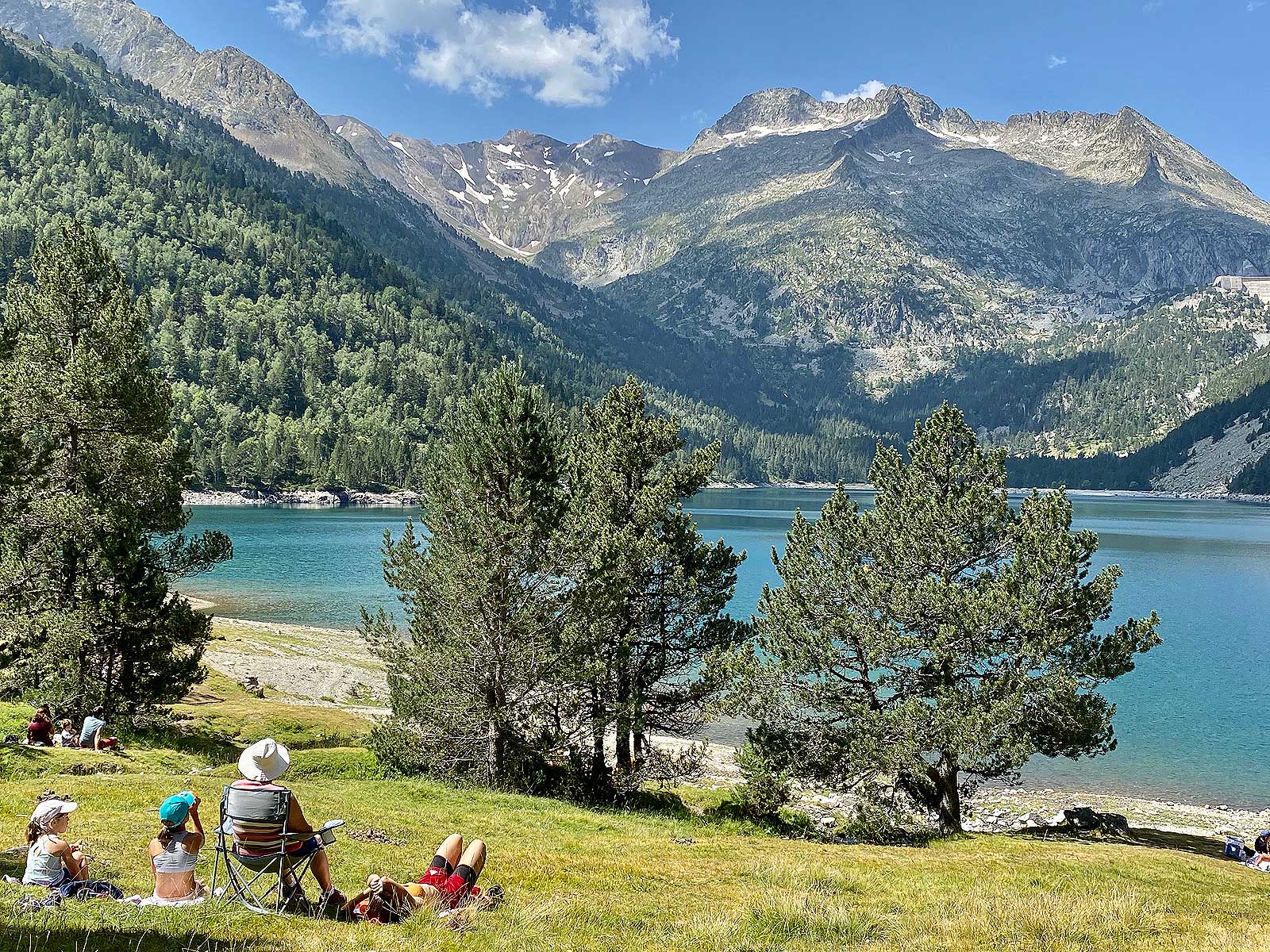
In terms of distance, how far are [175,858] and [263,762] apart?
180 cm

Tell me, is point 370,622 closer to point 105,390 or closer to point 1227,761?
point 105,390

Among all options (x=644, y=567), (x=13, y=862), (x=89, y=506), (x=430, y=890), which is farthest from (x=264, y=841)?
(x=89, y=506)

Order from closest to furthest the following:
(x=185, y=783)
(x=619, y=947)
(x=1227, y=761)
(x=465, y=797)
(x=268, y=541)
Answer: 1. (x=619, y=947)
2. (x=185, y=783)
3. (x=465, y=797)
4. (x=1227, y=761)
5. (x=268, y=541)

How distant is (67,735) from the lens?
971 inches

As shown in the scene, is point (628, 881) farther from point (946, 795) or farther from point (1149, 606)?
point (1149, 606)

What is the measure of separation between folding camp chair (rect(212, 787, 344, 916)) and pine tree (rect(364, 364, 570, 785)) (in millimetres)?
15116

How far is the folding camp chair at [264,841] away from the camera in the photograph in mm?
9812

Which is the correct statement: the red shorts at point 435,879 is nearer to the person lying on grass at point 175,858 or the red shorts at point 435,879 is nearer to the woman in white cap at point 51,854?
the person lying on grass at point 175,858

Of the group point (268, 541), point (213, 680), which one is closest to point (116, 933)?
point (213, 680)

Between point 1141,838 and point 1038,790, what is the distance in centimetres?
1096

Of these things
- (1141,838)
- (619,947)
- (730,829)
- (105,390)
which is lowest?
(1141,838)

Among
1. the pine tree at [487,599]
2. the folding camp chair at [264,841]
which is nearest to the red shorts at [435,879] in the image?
the folding camp chair at [264,841]

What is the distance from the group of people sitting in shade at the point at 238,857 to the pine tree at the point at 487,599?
14884mm

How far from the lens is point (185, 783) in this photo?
20.8 meters
